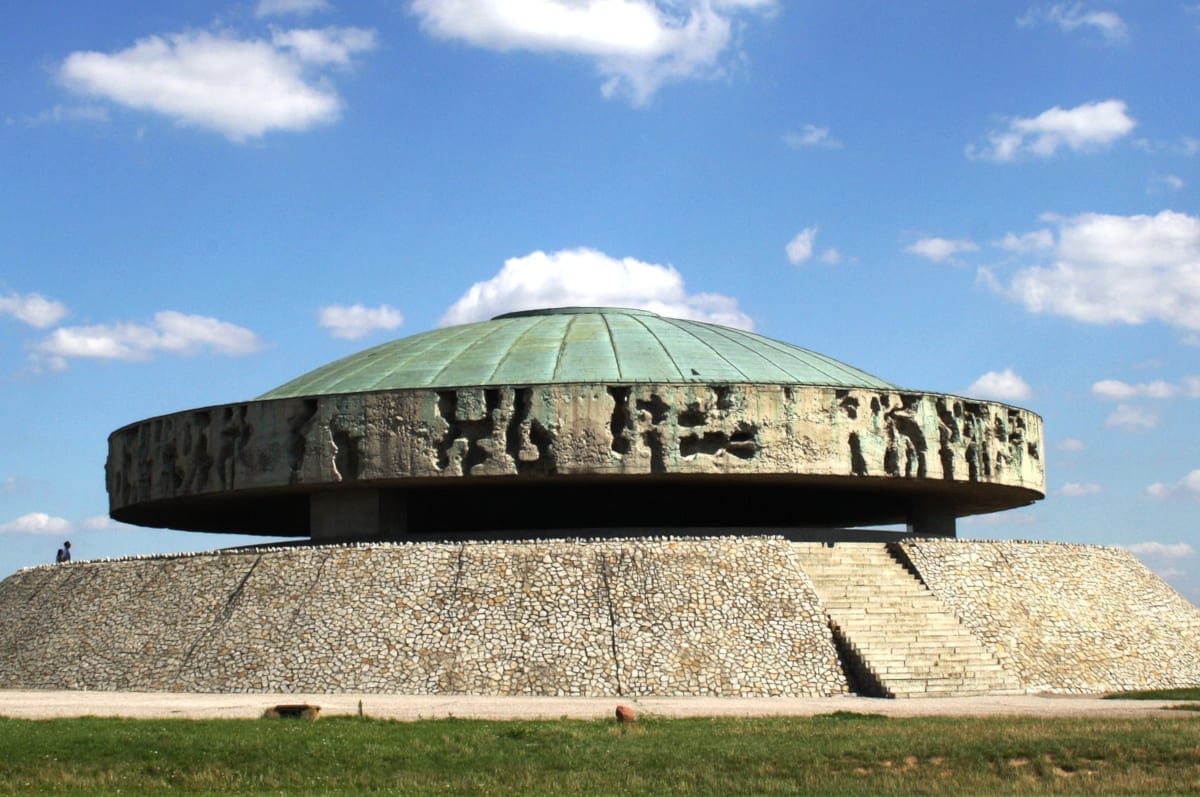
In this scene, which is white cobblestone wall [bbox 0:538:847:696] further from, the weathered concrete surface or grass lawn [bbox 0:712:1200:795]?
grass lawn [bbox 0:712:1200:795]

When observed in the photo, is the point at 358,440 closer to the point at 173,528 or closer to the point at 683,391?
the point at 683,391

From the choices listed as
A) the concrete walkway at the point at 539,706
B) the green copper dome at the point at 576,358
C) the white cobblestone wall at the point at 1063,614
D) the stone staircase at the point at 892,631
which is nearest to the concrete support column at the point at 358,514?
the green copper dome at the point at 576,358

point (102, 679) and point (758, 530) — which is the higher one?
point (758, 530)

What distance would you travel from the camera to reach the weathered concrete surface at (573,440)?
26484mm

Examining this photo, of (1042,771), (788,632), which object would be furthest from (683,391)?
(1042,771)

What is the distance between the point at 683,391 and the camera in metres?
26.7

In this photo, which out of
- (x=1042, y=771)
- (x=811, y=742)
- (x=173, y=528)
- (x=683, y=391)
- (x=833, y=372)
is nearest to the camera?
(x=1042, y=771)

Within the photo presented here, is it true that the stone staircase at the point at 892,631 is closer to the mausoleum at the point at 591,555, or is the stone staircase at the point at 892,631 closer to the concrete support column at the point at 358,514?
the mausoleum at the point at 591,555

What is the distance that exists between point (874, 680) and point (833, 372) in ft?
35.4

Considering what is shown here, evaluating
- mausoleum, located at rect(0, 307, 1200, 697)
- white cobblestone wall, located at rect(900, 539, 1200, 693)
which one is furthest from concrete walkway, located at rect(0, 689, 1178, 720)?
white cobblestone wall, located at rect(900, 539, 1200, 693)

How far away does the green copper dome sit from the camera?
95.3 ft

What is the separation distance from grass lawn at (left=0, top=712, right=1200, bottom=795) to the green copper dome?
1123 centimetres

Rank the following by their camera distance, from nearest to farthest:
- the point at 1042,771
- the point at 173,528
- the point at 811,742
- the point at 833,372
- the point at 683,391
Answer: the point at 1042,771 → the point at 811,742 → the point at 683,391 → the point at 833,372 → the point at 173,528

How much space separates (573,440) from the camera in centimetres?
2639
